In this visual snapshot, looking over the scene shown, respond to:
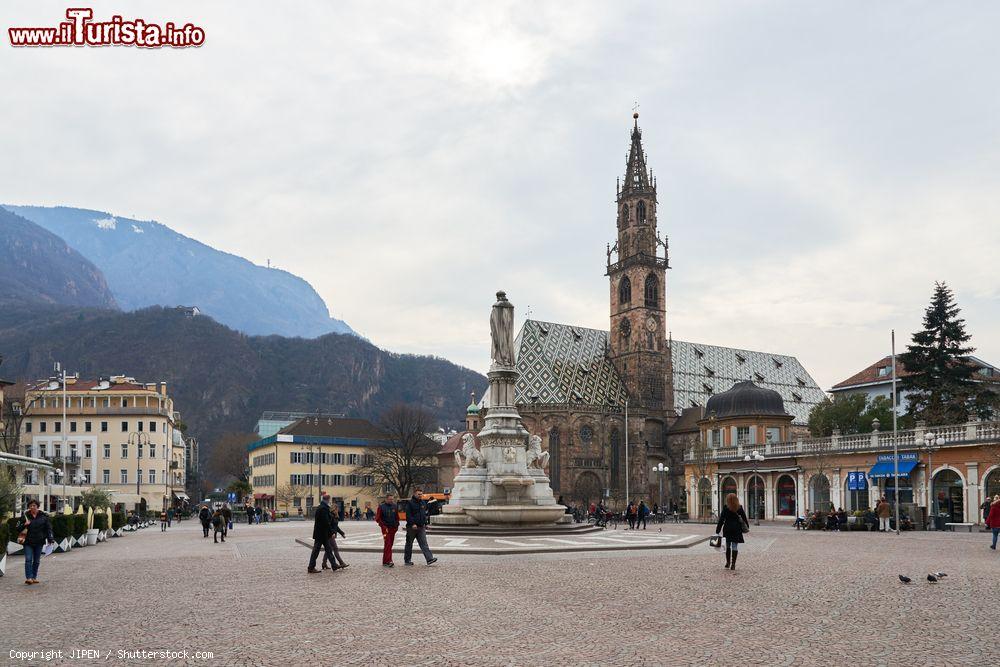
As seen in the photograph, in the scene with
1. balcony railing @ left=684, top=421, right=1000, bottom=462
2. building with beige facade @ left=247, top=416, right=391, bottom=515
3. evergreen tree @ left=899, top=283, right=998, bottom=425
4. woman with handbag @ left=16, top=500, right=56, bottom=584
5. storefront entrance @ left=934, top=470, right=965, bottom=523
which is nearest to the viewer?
woman with handbag @ left=16, top=500, right=56, bottom=584

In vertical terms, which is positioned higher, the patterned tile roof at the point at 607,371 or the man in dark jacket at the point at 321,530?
the patterned tile roof at the point at 607,371

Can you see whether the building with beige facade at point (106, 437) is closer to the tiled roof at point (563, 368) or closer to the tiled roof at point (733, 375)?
the tiled roof at point (563, 368)

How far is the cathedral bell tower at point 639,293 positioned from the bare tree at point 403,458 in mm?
24553

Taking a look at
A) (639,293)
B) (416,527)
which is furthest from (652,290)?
(416,527)

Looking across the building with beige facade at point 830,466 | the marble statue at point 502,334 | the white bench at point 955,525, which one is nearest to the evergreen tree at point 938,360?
the building with beige facade at point 830,466

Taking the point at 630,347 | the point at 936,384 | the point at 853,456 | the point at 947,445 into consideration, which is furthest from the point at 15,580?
the point at 630,347

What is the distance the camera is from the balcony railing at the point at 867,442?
45.9 m

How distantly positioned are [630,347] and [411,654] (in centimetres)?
10227

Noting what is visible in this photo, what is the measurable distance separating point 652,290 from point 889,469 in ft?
206

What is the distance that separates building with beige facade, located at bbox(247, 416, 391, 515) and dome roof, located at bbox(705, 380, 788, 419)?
1445 inches

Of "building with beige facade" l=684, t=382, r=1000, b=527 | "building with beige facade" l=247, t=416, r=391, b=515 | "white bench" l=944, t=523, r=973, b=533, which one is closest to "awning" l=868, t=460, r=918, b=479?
"building with beige facade" l=684, t=382, r=1000, b=527

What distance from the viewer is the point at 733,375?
4646 inches

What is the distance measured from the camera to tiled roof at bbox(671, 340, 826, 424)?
11312 cm

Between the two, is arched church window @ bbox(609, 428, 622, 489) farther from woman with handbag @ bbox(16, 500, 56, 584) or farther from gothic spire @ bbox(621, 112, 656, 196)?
woman with handbag @ bbox(16, 500, 56, 584)
